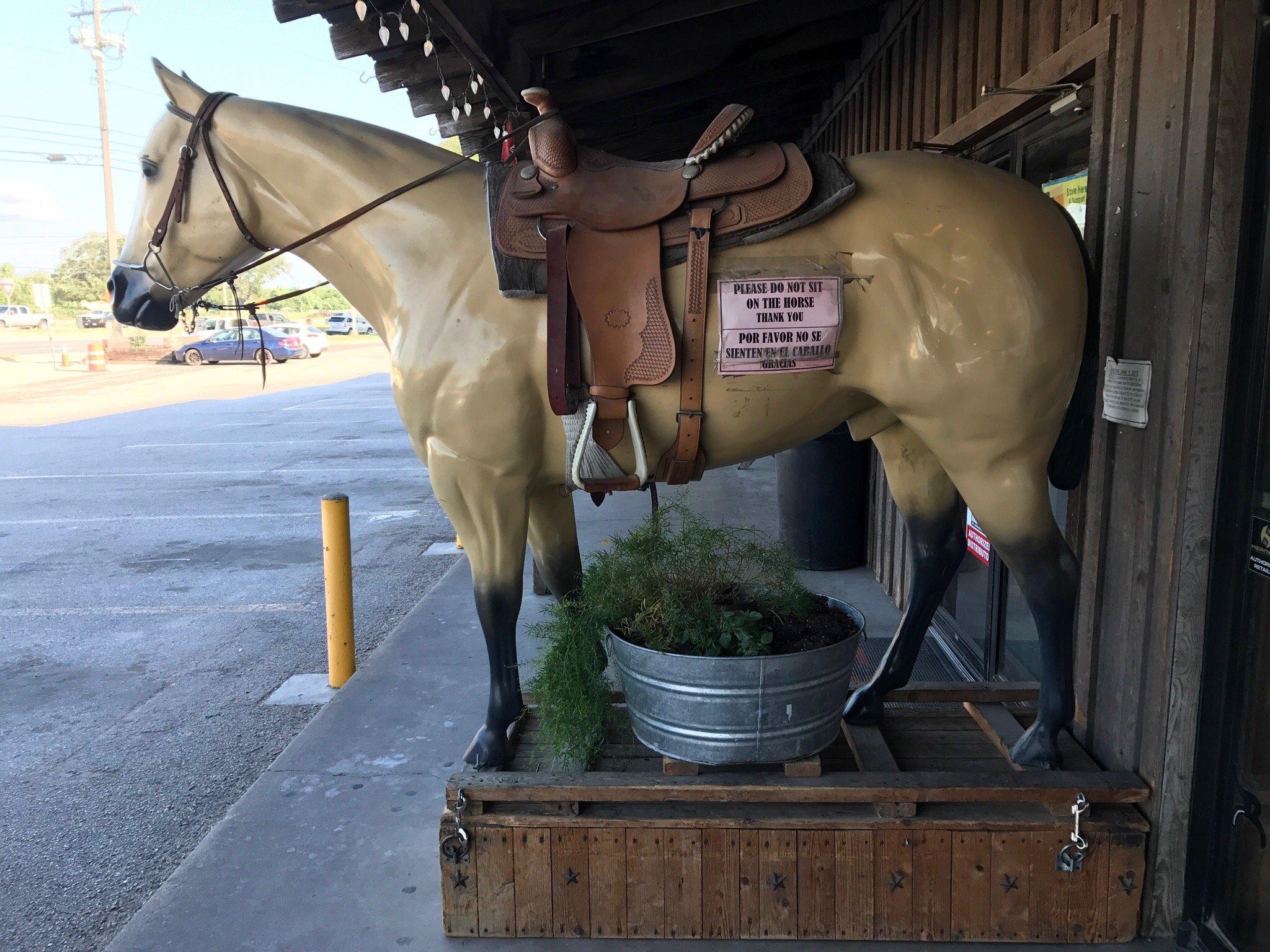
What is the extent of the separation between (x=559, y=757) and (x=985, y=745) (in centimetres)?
125

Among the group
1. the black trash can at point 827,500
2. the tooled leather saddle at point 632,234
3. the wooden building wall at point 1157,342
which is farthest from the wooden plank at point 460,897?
the black trash can at point 827,500

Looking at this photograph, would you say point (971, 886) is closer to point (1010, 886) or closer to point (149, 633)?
point (1010, 886)

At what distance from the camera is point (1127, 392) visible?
7.09 feet

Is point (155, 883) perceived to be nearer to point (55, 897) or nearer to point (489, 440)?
point (55, 897)

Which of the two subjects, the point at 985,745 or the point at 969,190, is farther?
the point at 985,745

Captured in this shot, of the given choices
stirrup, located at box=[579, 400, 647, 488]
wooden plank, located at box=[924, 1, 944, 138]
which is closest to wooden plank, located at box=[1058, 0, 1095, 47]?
wooden plank, located at box=[924, 1, 944, 138]

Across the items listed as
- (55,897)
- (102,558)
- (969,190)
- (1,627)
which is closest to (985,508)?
(969,190)

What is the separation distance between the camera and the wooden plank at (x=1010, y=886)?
7.06 feet

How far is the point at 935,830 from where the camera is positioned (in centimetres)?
216

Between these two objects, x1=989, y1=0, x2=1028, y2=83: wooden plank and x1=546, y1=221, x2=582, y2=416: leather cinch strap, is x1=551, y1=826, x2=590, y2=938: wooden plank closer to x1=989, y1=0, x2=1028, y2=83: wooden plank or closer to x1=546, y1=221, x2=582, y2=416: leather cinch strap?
x1=546, y1=221, x2=582, y2=416: leather cinch strap

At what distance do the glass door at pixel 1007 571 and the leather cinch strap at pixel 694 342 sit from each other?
116cm

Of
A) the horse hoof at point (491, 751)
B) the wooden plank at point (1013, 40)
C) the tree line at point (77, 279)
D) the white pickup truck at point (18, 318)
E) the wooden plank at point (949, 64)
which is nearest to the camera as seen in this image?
the horse hoof at point (491, 751)

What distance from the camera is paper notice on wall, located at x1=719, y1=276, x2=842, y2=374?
83.0 inches

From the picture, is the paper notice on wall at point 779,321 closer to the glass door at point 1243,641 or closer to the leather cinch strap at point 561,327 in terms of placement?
the leather cinch strap at point 561,327
